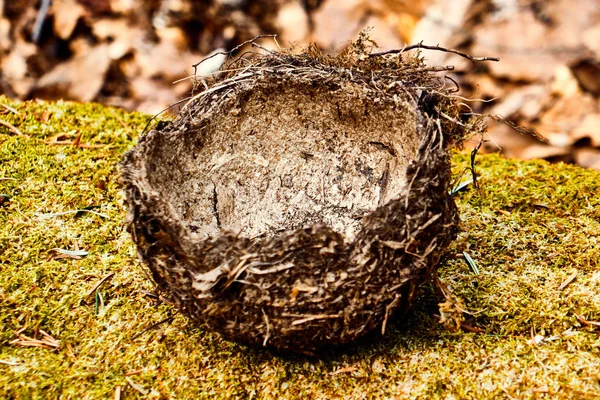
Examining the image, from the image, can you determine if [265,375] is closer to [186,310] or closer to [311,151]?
[186,310]

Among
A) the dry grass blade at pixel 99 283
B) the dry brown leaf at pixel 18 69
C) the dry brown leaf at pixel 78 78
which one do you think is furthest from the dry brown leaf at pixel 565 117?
the dry brown leaf at pixel 18 69

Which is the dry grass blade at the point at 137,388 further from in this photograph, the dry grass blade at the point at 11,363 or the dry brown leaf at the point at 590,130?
the dry brown leaf at the point at 590,130

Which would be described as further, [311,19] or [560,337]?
[311,19]

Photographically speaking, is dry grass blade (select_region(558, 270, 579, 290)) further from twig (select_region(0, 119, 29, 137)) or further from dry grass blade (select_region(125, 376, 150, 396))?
twig (select_region(0, 119, 29, 137))

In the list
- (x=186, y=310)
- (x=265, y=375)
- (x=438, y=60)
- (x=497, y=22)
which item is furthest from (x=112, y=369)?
(x=497, y=22)

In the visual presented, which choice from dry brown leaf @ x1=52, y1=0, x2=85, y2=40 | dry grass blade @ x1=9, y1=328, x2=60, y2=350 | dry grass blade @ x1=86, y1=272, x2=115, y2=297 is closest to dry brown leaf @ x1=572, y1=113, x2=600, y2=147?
dry grass blade @ x1=86, y1=272, x2=115, y2=297
